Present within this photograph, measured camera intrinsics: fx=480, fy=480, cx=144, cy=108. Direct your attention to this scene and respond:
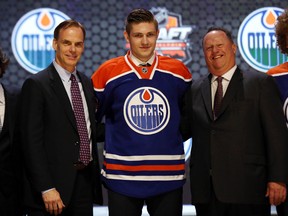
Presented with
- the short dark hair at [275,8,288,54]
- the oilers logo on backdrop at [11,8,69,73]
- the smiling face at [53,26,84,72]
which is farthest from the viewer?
the oilers logo on backdrop at [11,8,69,73]

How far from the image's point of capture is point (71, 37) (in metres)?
2.71

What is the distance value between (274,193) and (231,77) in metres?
0.67

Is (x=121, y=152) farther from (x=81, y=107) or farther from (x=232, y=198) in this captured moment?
(x=232, y=198)

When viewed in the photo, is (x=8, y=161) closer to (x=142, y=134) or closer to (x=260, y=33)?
(x=142, y=134)

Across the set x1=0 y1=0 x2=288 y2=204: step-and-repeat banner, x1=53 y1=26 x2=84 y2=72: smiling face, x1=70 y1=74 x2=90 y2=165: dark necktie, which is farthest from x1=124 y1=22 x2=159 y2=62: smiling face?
x1=0 y1=0 x2=288 y2=204: step-and-repeat banner

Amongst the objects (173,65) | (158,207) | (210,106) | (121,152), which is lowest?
(158,207)

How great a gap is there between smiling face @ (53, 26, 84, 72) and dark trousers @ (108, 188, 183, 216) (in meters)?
0.76

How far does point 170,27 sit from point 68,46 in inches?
88.4

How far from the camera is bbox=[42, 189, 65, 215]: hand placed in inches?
97.7

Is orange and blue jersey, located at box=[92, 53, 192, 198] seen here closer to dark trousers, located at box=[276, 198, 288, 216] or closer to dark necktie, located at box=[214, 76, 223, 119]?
dark necktie, located at box=[214, 76, 223, 119]

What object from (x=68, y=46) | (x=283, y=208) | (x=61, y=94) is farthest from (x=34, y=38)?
(x=283, y=208)

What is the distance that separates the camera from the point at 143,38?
265cm

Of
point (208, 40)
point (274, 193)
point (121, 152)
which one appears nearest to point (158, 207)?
point (121, 152)

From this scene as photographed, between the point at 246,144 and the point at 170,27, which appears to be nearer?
the point at 246,144
